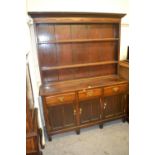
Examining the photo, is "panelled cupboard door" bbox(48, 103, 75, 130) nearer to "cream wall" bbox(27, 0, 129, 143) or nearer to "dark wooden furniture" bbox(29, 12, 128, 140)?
"dark wooden furniture" bbox(29, 12, 128, 140)

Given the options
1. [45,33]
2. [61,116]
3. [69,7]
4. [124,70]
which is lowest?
[61,116]

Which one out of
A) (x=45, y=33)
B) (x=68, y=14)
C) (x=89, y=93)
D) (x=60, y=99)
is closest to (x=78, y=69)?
(x=89, y=93)

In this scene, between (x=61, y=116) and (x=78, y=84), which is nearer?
(x=61, y=116)

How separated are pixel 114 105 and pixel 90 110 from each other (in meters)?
0.49

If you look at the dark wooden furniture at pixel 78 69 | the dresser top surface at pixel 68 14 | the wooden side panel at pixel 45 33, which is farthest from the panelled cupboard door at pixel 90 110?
the dresser top surface at pixel 68 14

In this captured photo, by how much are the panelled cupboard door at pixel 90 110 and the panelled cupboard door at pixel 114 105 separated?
139 mm

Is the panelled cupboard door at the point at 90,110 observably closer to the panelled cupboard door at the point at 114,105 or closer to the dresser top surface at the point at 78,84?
the panelled cupboard door at the point at 114,105

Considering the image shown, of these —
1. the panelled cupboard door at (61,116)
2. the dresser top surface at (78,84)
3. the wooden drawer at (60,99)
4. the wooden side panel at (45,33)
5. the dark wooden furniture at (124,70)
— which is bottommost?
the panelled cupboard door at (61,116)

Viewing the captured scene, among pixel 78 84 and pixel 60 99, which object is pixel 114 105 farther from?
pixel 60 99

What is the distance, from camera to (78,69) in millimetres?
2646

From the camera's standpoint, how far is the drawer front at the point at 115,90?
2450mm

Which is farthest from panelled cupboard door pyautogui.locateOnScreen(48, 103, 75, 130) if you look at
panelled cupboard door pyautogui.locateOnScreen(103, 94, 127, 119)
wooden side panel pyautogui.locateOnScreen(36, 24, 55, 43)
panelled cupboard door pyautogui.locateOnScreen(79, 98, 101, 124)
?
wooden side panel pyautogui.locateOnScreen(36, 24, 55, 43)
